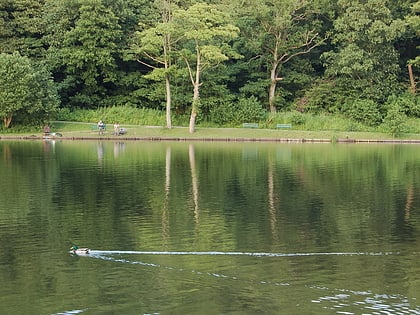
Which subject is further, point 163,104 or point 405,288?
point 163,104

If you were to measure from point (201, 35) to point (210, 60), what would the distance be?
3.54m

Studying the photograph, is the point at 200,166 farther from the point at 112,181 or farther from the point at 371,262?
the point at 371,262

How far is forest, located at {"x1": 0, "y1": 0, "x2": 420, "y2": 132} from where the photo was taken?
5569 cm

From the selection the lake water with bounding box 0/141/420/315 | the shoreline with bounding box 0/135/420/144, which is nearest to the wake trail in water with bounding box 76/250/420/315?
the lake water with bounding box 0/141/420/315

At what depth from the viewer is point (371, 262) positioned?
58.0 ft

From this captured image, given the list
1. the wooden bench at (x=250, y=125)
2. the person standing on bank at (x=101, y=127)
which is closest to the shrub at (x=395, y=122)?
the wooden bench at (x=250, y=125)

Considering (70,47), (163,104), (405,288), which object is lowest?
(405,288)

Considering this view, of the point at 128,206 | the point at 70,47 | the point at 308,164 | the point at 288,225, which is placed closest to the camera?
the point at 288,225

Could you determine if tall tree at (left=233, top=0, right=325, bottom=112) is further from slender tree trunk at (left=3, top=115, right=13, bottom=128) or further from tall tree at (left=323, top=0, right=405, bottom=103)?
slender tree trunk at (left=3, top=115, right=13, bottom=128)

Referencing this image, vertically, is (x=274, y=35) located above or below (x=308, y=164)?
above

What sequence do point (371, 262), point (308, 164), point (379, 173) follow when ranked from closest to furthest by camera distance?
point (371, 262) < point (379, 173) < point (308, 164)

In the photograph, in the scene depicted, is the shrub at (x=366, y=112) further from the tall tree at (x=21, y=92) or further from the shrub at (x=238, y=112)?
the tall tree at (x=21, y=92)

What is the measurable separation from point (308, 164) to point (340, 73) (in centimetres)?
2560

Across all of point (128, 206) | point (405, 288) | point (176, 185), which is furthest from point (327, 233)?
point (176, 185)
